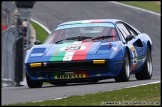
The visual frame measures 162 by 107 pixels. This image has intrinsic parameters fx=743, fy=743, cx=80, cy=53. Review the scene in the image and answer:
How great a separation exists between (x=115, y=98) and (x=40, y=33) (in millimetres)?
24422

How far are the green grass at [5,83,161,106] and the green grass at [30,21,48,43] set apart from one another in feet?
Answer: 68.2

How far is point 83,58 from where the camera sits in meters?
14.4

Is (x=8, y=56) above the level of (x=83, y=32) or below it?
below

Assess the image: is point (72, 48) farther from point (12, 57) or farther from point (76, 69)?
point (12, 57)

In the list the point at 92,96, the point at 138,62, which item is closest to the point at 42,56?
the point at 138,62

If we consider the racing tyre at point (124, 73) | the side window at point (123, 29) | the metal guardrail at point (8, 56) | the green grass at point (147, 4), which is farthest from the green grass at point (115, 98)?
the green grass at point (147, 4)

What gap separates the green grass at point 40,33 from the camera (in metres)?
32.8

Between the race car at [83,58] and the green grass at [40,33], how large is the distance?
54.1 ft

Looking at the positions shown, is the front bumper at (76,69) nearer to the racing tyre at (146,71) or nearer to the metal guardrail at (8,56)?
the metal guardrail at (8,56)

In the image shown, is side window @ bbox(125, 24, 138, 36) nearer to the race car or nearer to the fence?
the race car

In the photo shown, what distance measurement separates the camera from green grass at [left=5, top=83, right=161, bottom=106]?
9.52 m

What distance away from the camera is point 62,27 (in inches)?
635

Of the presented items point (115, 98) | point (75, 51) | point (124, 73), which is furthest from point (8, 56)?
point (115, 98)

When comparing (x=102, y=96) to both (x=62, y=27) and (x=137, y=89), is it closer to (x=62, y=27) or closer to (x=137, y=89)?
(x=137, y=89)
